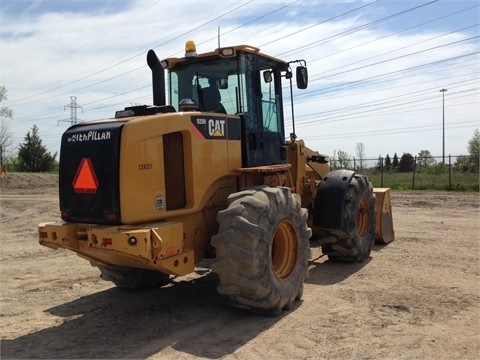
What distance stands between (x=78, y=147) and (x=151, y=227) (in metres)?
1.24

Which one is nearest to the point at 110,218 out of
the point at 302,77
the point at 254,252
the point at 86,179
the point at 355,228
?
the point at 86,179

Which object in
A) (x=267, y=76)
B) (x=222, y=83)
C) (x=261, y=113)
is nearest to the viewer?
(x=222, y=83)

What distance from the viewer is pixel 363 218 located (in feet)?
27.6

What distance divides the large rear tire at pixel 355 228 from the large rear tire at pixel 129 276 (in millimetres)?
2789

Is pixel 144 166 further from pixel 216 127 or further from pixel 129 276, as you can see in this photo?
pixel 129 276

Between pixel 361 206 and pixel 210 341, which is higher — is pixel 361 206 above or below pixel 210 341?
above

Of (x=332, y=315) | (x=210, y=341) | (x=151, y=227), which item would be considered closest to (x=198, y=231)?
(x=151, y=227)

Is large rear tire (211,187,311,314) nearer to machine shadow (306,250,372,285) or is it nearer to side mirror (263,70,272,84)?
machine shadow (306,250,372,285)

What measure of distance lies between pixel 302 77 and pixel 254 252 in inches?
120

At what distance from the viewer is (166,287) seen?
22.4 ft

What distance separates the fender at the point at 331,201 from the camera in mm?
7504

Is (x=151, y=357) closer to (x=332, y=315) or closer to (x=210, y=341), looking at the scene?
(x=210, y=341)

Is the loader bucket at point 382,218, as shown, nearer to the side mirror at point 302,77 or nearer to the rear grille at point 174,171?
the side mirror at point 302,77

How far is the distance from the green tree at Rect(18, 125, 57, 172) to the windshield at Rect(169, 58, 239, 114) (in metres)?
43.1
